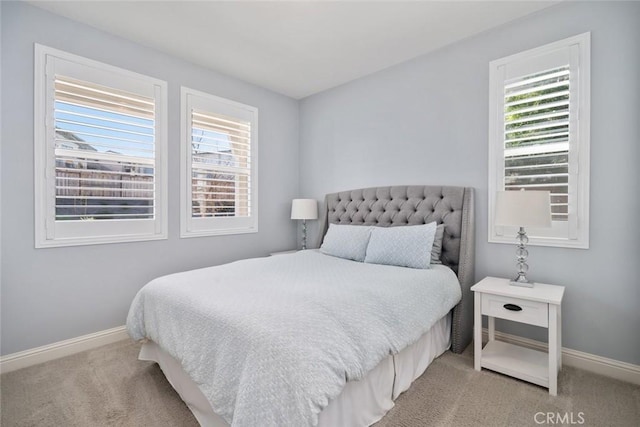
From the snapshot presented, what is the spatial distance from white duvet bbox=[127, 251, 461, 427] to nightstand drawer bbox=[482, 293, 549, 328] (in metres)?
0.25

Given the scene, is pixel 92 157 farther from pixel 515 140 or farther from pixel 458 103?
pixel 515 140

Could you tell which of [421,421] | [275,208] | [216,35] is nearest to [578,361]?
[421,421]

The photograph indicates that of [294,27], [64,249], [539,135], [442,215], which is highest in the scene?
[294,27]

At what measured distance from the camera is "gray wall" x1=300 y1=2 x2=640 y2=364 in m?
2.04

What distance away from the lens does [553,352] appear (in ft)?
6.21

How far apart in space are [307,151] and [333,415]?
3.39 metres

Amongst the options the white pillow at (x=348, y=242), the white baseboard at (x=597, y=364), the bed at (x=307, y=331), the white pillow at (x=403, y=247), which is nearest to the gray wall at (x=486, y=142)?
the white baseboard at (x=597, y=364)

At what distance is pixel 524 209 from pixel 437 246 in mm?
747

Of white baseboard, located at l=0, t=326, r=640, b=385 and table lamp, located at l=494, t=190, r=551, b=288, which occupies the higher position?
table lamp, located at l=494, t=190, r=551, b=288

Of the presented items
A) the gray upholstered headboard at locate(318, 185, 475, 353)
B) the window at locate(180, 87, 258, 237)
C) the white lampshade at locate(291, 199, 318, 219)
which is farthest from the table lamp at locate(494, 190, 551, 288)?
the window at locate(180, 87, 258, 237)

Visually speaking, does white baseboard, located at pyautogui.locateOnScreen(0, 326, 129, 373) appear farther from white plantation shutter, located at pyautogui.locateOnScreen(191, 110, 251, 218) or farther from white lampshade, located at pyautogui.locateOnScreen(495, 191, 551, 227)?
white lampshade, located at pyautogui.locateOnScreen(495, 191, 551, 227)

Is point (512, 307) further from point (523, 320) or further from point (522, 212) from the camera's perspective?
point (522, 212)

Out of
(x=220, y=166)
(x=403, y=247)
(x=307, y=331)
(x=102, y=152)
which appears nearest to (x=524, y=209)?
(x=403, y=247)

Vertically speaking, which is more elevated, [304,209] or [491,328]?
[304,209]
